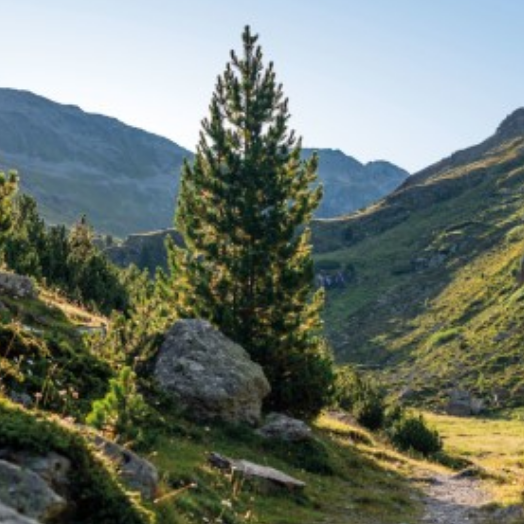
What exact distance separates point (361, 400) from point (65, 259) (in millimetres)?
24430

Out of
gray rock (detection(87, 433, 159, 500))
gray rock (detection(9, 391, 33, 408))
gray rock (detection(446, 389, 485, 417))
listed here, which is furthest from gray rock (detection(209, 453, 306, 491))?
gray rock (detection(446, 389, 485, 417))

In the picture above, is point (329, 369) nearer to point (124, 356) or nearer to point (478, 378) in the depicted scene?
point (124, 356)

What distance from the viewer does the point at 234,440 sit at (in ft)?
82.6

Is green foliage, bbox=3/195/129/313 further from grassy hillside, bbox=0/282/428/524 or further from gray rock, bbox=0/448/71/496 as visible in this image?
gray rock, bbox=0/448/71/496

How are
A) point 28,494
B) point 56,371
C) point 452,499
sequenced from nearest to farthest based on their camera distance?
point 28,494 < point 56,371 < point 452,499

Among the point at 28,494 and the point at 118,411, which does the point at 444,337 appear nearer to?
the point at 118,411

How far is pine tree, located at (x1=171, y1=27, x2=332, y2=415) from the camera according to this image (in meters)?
32.0

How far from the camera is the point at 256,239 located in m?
33.6

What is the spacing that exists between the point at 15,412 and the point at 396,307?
184 m

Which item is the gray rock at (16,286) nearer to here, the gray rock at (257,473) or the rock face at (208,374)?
the rock face at (208,374)

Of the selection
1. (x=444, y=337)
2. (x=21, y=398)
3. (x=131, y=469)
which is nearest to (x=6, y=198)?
(x=21, y=398)

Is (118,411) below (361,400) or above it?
above

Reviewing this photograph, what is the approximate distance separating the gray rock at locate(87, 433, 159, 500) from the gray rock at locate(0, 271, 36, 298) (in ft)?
63.6

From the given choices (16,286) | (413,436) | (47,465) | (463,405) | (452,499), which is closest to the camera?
(47,465)
